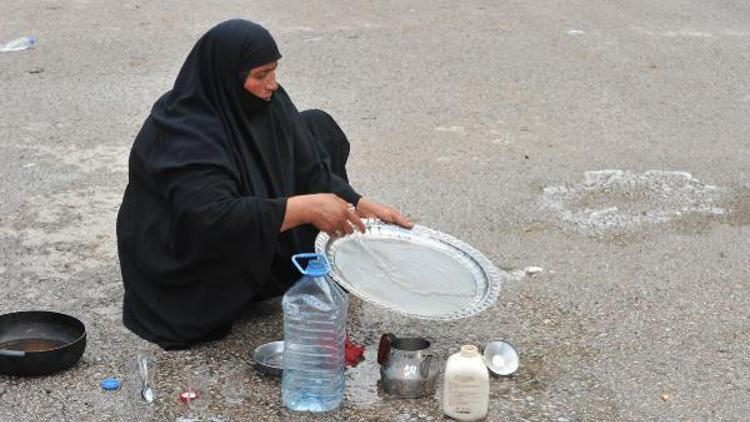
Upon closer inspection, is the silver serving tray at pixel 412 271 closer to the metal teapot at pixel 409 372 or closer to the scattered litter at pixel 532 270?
the metal teapot at pixel 409 372

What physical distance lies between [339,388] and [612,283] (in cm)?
160

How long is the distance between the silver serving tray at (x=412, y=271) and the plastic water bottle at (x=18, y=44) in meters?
5.52

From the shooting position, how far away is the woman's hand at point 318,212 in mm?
3932

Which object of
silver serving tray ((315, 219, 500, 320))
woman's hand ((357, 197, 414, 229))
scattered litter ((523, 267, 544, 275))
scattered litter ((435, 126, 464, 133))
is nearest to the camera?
silver serving tray ((315, 219, 500, 320))

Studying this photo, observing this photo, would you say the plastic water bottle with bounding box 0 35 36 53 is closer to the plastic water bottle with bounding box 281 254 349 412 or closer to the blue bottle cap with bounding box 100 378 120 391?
the blue bottle cap with bounding box 100 378 120 391

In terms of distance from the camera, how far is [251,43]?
160 inches

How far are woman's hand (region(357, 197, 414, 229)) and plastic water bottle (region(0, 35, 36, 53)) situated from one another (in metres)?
5.49

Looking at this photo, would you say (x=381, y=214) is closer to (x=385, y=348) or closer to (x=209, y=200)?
(x=385, y=348)

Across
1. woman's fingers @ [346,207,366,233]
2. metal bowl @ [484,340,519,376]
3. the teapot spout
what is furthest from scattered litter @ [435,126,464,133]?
the teapot spout

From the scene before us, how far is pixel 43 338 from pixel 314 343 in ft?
3.35

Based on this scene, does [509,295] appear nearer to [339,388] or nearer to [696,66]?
[339,388]

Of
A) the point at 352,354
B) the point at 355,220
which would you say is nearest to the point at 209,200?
the point at 355,220

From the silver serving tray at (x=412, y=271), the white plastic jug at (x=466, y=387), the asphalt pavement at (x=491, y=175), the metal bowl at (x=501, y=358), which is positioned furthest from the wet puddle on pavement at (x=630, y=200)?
the white plastic jug at (x=466, y=387)

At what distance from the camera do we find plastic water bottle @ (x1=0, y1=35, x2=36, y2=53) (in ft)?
29.5
